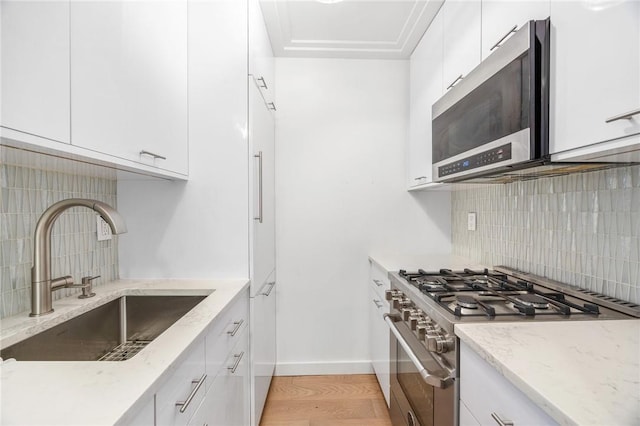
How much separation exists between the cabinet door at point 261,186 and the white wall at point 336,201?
0.22 metres

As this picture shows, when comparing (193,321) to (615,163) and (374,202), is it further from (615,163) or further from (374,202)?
(374,202)

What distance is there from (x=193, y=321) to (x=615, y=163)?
1.50 metres

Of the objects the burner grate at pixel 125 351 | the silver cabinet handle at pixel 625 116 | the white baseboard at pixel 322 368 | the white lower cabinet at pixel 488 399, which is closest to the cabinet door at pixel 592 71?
the silver cabinet handle at pixel 625 116

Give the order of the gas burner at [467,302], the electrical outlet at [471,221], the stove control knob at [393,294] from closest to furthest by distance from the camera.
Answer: the gas burner at [467,302] < the stove control knob at [393,294] < the electrical outlet at [471,221]

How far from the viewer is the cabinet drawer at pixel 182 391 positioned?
0.77 metres

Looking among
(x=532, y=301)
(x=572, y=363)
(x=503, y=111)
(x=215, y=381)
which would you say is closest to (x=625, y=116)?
(x=503, y=111)

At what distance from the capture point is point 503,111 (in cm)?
118

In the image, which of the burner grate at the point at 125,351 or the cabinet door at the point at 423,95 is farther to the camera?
the cabinet door at the point at 423,95

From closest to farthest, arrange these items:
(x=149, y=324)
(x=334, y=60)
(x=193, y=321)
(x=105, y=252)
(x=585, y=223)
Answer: (x=193, y=321) → (x=585, y=223) → (x=149, y=324) → (x=105, y=252) → (x=334, y=60)

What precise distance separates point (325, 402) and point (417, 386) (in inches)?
40.3

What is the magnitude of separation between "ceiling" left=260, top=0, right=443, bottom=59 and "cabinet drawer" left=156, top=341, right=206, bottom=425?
188 centimetres

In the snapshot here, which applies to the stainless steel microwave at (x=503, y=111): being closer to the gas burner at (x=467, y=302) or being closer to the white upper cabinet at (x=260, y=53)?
the gas burner at (x=467, y=302)

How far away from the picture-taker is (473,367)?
3.01ft

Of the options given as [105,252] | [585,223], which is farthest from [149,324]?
[585,223]
